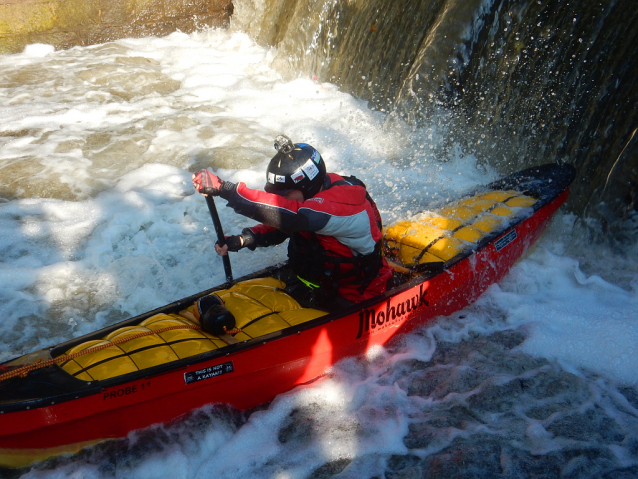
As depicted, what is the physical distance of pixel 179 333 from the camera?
10.6 ft

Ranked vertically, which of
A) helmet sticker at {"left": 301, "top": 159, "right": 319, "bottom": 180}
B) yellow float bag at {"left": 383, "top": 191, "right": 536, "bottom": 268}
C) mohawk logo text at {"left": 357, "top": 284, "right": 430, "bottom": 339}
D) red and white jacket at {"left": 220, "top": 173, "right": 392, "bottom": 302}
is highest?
helmet sticker at {"left": 301, "top": 159, "right": 319, "bottom": 180}

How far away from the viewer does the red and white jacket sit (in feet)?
10.5

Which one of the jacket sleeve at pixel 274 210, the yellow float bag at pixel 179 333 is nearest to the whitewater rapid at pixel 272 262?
the yellow float bag at pixel 179 333

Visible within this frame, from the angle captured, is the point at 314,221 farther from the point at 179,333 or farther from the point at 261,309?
the point at 179,333

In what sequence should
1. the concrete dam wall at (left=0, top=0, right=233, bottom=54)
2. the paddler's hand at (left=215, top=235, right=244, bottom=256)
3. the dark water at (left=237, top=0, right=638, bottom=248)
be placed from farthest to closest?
1. the concrete dam wall at (left=0, top=0, right=233, bottom=54)
2. the dark water at (left=237, top=0, right=638, bottom=248)
3. the paddler's hand at (left=215, top=235, right=244, bottom=256)

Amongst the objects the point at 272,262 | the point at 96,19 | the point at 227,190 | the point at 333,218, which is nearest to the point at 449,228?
the point at 333,218

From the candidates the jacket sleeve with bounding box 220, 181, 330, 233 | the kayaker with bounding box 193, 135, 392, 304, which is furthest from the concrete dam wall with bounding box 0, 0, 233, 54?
the jacket sleeve with bounding box 220, 181, 330, 233

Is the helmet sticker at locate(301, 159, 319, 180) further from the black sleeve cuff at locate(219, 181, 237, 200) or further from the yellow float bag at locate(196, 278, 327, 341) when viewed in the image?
the yellow float bag at locate(196, 278, 327, 341)

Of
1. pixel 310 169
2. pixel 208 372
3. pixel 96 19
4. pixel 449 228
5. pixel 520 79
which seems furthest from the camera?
pixel 96 19

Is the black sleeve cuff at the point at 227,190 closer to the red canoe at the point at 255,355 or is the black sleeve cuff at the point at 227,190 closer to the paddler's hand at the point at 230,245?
the paddler's hand at the point at 230,245

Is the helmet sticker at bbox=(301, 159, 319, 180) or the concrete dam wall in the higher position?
the helmet sticker at bbox=(301, 159, 319, 180)

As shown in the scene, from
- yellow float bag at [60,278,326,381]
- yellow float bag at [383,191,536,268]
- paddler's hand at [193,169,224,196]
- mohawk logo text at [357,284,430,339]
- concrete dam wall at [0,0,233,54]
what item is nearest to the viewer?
yellow float bag at [60,278,326,381]

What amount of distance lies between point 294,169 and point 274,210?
0.32m

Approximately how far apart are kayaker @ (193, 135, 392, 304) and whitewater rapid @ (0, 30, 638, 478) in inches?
24.4
